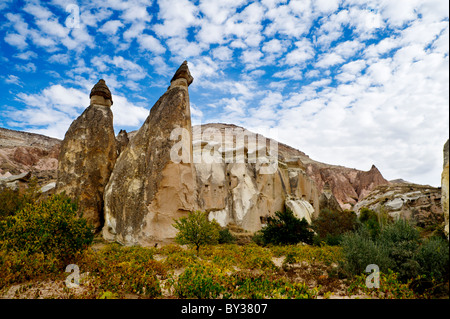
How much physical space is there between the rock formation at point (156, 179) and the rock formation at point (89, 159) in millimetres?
1129

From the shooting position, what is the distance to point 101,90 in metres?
17.0

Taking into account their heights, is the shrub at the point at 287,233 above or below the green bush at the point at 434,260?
below

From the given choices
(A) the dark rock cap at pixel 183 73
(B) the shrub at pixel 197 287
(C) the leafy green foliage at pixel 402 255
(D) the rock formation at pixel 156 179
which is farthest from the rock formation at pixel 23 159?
(C) the leafy green foliage at pixel 402 255

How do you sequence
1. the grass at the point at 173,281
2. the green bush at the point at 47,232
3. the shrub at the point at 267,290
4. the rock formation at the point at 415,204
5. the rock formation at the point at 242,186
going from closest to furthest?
the shrub at the point at 267,290 < the grass at the point at 173,281 < the green bush at the point at 47,232 < the rock formation at the point at 242,186 < the rock formation at the point at 415,204

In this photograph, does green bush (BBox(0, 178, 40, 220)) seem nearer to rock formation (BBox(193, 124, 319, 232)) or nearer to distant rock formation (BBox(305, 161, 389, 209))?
rock formation (BBox(193, 124, 319, 232))

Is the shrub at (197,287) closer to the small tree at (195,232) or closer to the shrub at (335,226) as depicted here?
the small tree at (195,232)

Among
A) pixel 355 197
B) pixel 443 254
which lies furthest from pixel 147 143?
pixel 355 197

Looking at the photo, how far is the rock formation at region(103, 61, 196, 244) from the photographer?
12.3 meters

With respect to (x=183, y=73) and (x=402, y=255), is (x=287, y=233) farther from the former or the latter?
(x=183, y=73)

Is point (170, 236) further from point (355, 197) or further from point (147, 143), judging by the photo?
point (355, 197)

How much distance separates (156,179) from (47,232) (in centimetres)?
600

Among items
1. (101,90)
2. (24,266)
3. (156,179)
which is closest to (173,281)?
(24,266)

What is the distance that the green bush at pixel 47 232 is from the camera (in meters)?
6.69

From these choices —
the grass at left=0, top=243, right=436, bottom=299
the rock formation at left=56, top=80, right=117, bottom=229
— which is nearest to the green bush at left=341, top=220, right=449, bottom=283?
the grass at left=0, top=243, right=436, bottom=299
